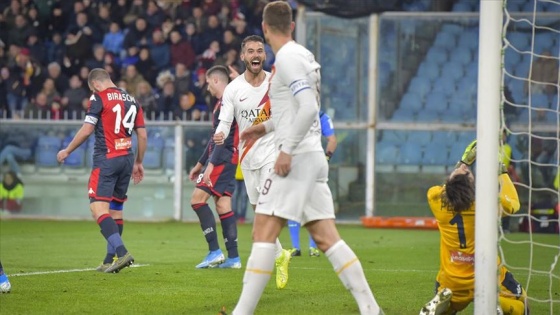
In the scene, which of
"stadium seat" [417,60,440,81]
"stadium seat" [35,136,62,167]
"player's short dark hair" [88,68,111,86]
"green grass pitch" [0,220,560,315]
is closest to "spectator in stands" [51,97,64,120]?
"stadium seat" [35,136,62,167]

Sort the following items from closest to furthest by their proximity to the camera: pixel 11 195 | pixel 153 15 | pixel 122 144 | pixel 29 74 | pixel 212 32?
1. pixel 122 144
2. pixel 11 195
3. pixel 212 32
4. pixel 29 74
5. pixel 153 15

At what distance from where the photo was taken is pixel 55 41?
24.5 m

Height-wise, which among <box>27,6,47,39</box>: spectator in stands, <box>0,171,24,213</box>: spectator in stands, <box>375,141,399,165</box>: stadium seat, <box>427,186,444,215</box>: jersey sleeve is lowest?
<box>0,171,24,213</box>: spectator in stands

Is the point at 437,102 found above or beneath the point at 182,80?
beneath

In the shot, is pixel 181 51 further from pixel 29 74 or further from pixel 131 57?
pixel 29 74

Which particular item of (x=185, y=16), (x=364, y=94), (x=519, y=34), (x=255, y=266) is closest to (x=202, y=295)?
(x=255, y=266)

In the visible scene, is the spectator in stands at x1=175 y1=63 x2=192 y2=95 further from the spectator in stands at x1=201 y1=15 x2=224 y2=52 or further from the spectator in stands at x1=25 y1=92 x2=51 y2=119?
the spectator in stands at x1=25 y1=92 x2=51 y2=119

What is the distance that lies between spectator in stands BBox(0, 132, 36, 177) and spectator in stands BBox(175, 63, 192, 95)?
297 centimetres

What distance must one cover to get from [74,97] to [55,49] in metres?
2.58

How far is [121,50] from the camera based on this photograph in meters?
23.7

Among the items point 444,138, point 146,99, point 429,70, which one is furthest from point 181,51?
point 444,138

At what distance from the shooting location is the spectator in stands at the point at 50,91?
2275 cm

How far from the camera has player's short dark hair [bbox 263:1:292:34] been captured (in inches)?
270

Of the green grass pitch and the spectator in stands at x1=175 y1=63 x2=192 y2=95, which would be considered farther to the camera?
the spectator in stands at x1=175 y1=63 x2=192 y2=95
